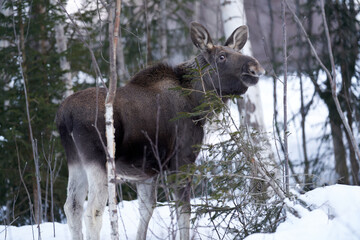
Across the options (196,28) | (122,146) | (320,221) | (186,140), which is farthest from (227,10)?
(320,221)

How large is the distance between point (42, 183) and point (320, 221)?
18.8 feet

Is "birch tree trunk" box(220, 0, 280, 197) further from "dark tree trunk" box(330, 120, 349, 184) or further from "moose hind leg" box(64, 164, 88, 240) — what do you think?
"moose hind leg" box(64, 164, 88, 240)

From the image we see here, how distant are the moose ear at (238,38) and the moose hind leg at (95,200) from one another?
2.55 meters

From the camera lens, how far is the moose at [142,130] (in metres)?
4.82

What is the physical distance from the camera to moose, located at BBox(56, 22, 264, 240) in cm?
482

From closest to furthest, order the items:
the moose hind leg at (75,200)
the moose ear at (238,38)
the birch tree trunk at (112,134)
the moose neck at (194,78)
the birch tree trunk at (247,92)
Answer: the birch tree trunk at (112,134)
the moose hind leg at (75,200)
the moose neck at (194,78)
the moose ear at (238,38)
the birch tree trunk at (247,92)

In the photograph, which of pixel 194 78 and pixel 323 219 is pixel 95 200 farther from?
pixel 323 219

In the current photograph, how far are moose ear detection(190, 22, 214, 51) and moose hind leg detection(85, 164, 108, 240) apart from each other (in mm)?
2135

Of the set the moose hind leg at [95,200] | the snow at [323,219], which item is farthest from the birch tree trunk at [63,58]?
the snow at [323,219]

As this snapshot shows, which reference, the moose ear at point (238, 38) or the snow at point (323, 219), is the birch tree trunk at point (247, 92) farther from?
the snow at point (323, 219)

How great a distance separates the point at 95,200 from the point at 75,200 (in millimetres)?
477

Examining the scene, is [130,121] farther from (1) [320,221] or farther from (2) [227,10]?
(2) [227,10]

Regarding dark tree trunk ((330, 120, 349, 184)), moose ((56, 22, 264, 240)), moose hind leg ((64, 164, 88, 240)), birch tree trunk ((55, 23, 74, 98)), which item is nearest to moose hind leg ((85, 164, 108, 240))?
moose ((56, 22, 264, 240))

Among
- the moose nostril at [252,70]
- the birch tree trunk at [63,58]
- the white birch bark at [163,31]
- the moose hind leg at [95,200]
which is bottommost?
the moose hind leg at [95,200]
